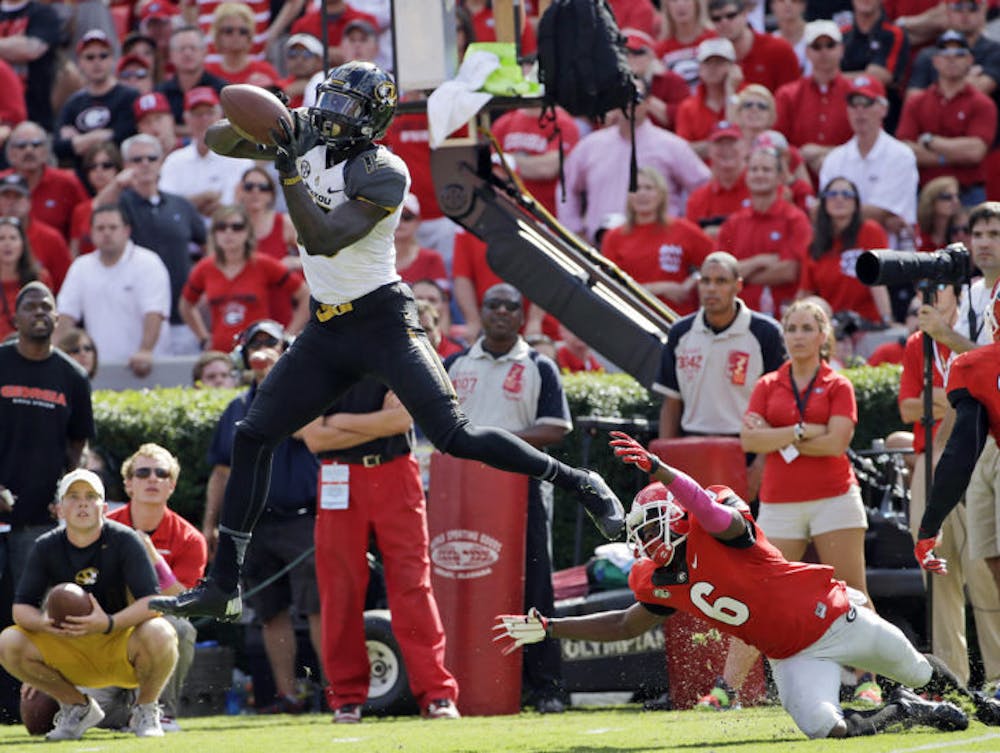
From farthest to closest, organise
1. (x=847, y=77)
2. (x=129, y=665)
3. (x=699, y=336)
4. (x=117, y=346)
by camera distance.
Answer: (x=847, y=77)
(x=117, y=346)
(x=699, y=336)
(x=129, y=665)

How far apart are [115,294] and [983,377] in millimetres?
7069

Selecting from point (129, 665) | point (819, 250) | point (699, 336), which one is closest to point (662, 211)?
point (819, 250)

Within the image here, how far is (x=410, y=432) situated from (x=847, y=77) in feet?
19.0

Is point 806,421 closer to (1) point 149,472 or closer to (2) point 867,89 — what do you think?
(1) point 149,472

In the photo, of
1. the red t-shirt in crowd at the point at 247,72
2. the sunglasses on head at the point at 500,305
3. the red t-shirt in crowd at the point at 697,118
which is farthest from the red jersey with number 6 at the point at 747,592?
the red t-shirt in crowd at the point at 247,72

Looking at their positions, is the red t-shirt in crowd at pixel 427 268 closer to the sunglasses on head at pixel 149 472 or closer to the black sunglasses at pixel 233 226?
the black sunglasses at pixel 233 226

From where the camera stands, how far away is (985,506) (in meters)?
8.86

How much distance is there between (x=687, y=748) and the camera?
7148mm

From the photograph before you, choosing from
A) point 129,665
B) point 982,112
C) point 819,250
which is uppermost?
point 982,112

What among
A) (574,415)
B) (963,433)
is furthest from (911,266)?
(574,415)

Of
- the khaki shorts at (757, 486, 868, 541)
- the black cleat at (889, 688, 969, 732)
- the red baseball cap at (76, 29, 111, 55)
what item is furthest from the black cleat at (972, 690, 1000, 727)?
the red baseball cap at (76, 29, 111, 55)

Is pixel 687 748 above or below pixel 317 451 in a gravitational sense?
below

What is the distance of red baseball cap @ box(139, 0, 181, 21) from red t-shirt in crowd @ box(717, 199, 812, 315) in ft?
21.2

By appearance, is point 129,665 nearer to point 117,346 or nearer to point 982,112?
point 117,346
